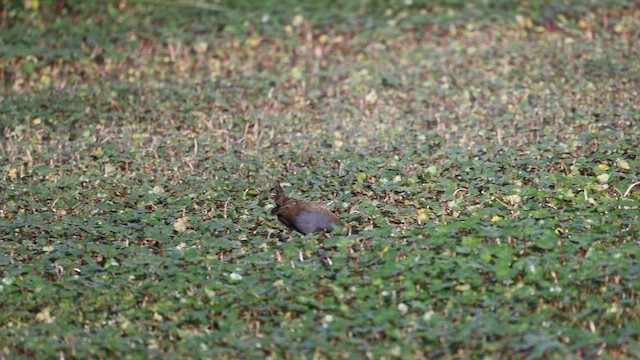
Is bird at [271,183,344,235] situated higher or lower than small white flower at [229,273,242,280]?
lower

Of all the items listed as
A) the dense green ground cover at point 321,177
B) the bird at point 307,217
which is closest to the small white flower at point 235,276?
the dense green ground cover at point 321,177

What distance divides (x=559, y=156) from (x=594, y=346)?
3.04m

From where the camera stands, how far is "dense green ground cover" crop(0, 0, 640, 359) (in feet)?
17.7

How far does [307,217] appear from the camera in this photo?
21.8 ft

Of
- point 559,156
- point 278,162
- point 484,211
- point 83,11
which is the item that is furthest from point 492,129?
point 83,11

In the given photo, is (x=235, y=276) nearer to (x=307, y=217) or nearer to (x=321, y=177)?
(x=307, y=217)

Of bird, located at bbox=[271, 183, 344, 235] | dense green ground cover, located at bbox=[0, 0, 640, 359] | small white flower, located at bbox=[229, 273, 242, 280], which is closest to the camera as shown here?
dense green ground cover, located at bbox=[0, 0, 640, 359]

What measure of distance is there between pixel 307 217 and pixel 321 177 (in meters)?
1.21

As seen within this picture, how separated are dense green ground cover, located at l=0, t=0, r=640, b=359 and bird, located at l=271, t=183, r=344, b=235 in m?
0.11

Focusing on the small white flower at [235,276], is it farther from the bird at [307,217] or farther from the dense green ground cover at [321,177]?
the bird at [307,217]

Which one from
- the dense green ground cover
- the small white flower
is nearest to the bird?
the dense green ground cover

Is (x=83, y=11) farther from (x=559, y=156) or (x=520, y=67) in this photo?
(x=559, y=156)

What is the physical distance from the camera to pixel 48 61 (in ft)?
36.2

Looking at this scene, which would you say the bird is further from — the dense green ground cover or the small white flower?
the small white flower
